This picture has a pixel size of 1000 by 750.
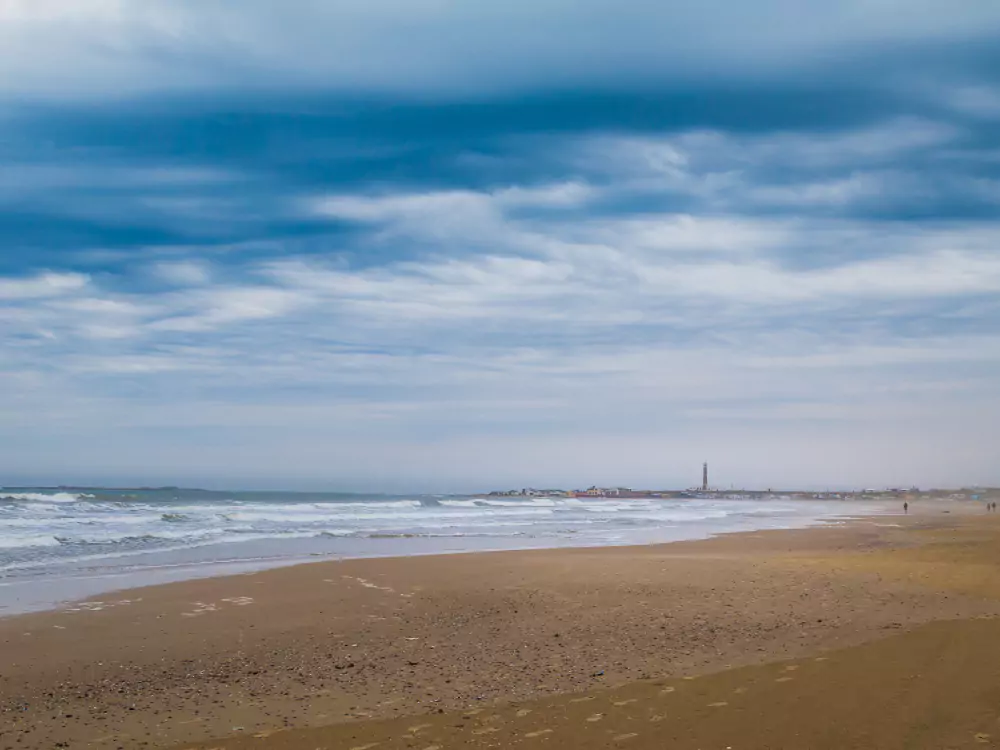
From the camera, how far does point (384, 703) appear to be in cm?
721

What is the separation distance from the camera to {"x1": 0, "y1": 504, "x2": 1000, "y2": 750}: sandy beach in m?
6.34

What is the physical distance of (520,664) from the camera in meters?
8.53

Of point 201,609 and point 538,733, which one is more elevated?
point 538,733

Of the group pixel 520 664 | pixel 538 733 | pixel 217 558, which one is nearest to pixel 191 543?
pixel 217 558

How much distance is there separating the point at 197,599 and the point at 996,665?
1184cm

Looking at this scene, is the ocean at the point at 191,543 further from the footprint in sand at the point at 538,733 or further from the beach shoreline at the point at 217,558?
the footprint in sand at the point at 538,733

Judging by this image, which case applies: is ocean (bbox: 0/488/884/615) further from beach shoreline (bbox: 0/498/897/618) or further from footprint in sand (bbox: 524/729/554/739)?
footprint in sand (bbox: 524/729/554/739)

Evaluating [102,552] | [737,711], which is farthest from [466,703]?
[102,552]

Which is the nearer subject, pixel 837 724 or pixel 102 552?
pixel 837 724

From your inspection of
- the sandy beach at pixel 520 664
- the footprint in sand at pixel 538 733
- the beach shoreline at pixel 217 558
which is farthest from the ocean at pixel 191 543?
the footprint in sand at pixel 538 733

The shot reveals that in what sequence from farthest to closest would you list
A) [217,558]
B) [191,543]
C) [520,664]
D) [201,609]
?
[191,543] → [217,558] → [201,609] → [520,664]

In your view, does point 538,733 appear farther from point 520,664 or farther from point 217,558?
point 217,558

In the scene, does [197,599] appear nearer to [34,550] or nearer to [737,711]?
[737,711]

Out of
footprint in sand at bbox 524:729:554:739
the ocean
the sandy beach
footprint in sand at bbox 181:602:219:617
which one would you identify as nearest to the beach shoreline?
the ocean
